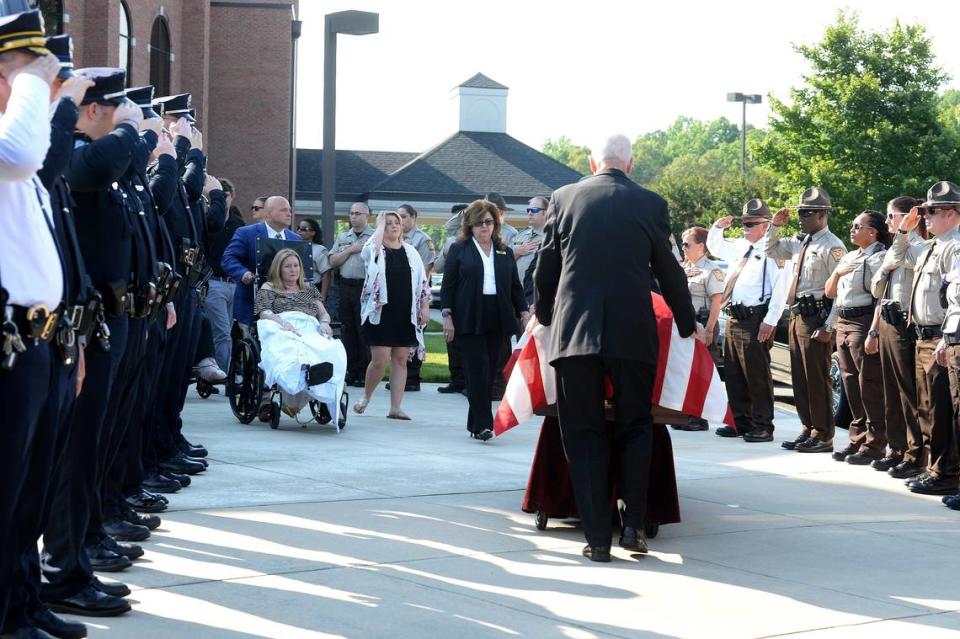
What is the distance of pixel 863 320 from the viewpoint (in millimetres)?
10812

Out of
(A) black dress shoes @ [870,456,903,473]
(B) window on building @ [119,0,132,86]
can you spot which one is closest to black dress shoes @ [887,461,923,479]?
(A) black dress shoes @ [870,456,903,473]

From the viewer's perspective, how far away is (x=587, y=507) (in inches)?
268

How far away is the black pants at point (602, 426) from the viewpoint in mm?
6859

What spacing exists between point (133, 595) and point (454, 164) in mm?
51086

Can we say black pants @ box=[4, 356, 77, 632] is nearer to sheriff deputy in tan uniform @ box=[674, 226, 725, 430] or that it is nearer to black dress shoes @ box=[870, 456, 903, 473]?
black dress shoes @ box=[870, 456, 903, 473]

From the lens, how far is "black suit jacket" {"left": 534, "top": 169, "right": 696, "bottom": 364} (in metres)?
6.80

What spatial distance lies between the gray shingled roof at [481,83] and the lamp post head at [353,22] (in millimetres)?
45828

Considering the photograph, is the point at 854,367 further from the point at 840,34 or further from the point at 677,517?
the point at 840,34

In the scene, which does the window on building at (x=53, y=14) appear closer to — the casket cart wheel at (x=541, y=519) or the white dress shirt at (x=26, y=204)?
the casket cart wheel at (x=541, y=519)

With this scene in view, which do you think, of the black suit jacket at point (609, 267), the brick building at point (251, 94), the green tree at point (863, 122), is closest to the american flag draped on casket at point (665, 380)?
the black suit jacket at point (609, 267)

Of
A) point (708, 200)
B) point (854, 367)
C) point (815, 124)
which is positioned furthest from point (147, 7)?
point (708, 200)

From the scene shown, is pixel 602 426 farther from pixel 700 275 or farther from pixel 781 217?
pixel 700 275

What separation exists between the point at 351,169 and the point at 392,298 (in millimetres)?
43530

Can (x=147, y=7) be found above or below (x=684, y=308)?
above
